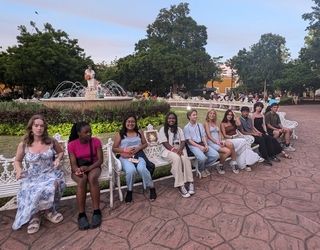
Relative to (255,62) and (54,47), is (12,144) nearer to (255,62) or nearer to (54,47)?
(54,47)

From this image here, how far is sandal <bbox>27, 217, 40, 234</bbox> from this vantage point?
3.77 metres

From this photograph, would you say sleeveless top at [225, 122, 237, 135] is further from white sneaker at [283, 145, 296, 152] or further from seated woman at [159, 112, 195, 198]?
white sneaker at [283, 145, 296, 152]

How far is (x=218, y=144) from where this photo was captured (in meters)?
6.06

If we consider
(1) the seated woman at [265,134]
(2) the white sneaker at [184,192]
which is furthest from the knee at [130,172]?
(1) the seated woman at [265,134]

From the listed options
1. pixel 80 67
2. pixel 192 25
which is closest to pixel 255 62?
pixel 192 25

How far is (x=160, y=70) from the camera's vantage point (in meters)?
37.0

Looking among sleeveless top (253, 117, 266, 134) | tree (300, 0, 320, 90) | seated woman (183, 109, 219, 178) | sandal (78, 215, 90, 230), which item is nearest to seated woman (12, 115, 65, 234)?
sandal (78, 215, 90, 230)

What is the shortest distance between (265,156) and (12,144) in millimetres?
7683

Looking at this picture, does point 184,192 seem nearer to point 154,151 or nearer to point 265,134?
point 154,151

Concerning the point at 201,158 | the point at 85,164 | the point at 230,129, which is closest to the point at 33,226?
the point at 85,164

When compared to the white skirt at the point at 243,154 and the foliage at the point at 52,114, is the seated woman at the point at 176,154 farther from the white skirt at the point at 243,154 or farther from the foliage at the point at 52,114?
the foliage at the point at 52,114

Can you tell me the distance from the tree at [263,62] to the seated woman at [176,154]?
38.1 metres

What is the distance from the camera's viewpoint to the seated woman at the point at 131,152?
462cm

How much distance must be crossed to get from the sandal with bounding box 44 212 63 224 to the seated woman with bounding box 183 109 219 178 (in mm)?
2686
